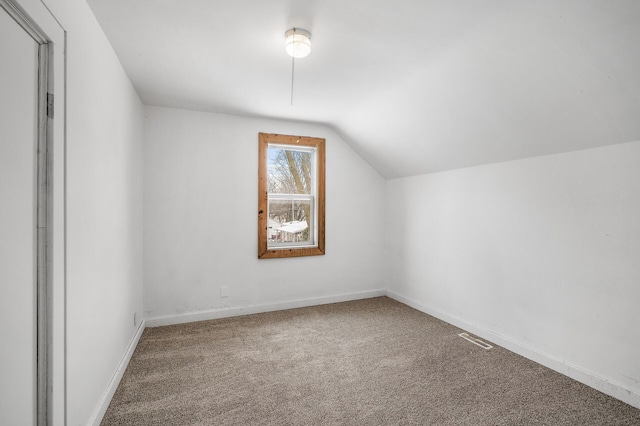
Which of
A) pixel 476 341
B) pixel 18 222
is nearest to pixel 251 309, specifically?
pixel 476 341

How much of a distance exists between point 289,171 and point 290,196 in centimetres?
32

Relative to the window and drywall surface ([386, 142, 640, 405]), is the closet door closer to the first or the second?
the window

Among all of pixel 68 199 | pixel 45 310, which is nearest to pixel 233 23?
pixel 68 199

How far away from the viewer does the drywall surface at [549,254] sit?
2016 mm

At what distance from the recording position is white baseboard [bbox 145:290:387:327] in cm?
328

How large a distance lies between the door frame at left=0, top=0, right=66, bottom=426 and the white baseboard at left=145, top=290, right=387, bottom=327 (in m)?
2.01

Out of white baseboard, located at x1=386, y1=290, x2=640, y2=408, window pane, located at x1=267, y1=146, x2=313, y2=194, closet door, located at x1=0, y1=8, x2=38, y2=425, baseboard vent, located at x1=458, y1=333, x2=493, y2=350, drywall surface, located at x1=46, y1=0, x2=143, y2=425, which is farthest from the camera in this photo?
window pane, located at x1=267, y1=146, x2=313, y2=194

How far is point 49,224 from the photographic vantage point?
1.27m

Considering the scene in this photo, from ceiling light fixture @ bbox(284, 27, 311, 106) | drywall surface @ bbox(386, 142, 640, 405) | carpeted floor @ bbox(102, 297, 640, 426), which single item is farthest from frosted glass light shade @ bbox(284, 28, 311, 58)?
carpeted floor @ bbox(102, 297, 640, 426)

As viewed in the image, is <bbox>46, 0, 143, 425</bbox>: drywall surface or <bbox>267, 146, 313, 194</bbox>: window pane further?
<bbox>267, 146, 313, 194</bbox>: window pane

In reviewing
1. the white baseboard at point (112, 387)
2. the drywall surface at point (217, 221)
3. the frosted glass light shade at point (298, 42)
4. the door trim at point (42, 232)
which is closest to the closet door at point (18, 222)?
the door trim at point (42, 232)

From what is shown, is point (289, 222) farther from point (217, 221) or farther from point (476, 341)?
point (476, 341)

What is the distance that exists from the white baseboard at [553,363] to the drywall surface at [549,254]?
0.02 m

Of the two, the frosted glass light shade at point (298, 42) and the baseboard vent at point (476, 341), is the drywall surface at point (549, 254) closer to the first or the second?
the baseboard vent at point (476, 341)
